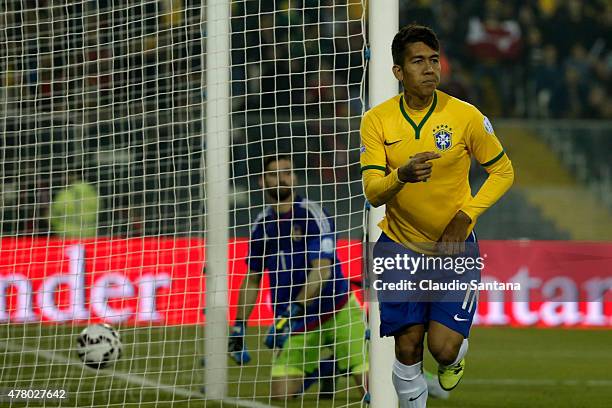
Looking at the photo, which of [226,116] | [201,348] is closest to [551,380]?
[201,348]

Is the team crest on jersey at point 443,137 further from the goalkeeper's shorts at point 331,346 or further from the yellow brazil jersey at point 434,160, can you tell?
the goalkeeper's shorts at point 331,346

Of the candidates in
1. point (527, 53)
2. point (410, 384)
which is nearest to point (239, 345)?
point (410, 384)

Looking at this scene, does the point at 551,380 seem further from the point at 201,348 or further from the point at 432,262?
the point at 432,262

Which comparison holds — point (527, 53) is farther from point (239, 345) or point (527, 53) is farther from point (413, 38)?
point (413, 38)

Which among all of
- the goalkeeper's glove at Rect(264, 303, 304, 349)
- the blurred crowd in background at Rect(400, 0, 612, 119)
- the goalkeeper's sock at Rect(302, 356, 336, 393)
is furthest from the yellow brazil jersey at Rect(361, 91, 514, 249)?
the blurred crowd in background at Rect(400, 0, 612, 119)

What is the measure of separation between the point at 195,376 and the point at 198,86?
2403mm

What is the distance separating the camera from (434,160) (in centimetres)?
620

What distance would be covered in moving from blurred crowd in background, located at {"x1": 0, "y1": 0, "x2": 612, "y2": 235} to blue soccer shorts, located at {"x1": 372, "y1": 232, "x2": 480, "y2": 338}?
3.55ft

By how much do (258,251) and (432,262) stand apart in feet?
9.95

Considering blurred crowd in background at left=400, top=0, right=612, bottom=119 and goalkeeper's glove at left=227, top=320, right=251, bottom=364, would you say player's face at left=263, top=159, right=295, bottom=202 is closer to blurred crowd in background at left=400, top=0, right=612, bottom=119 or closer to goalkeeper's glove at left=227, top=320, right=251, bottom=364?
goalkeeper's glove at left=227, top=320, right=251, bottom=364

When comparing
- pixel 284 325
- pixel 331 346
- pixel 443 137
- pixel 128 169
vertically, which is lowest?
pixel 331 346

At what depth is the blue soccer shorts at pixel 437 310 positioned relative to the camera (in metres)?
6.21

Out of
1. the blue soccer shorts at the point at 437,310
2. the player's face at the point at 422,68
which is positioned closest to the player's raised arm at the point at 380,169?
the player's face at the point at 422,68

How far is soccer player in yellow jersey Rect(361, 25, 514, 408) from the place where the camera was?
20.0 feet
